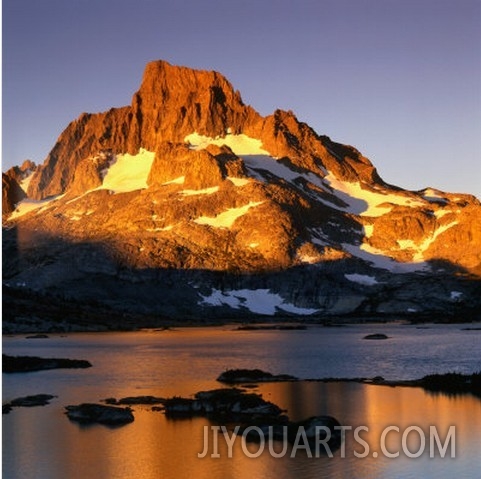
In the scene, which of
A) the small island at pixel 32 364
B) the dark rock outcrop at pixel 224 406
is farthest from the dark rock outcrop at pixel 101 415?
the small island at pixel 32 364

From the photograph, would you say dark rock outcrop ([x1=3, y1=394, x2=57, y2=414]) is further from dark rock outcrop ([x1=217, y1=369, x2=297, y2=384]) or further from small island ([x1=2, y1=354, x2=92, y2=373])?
small island ([x1=2, y1=354, x2=92, y2=373])

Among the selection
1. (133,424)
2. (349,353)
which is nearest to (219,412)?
(133,424)

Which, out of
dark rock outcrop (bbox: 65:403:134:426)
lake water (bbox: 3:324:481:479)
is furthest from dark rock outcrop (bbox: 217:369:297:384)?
dark rock outcrop (bbox: 65:403:134:426)

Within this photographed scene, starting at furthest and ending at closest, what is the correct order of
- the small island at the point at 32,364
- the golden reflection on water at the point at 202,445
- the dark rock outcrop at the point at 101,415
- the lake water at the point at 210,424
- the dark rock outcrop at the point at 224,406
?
the small island at the point at 32,364, the dark rock outcrop at the point at 224,406, the dark rock outcrop at the point at 101,415, the lake water at the point at 210,424, the golden reflection on water at the point at 202,445

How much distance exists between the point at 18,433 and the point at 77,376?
1495 inches

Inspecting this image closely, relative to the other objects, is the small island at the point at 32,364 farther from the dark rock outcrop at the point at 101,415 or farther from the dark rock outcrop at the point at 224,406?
the dark rock outcrop at the point at 101,415

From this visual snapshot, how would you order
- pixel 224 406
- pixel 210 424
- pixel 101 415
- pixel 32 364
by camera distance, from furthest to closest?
pixel 32 364, pixel 224 406, pixel 101 415, pixel 210 424

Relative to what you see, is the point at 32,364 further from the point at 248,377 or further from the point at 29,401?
the point at 29,401

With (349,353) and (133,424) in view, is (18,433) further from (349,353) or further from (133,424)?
(349,353)

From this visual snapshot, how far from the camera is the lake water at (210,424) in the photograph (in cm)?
4900

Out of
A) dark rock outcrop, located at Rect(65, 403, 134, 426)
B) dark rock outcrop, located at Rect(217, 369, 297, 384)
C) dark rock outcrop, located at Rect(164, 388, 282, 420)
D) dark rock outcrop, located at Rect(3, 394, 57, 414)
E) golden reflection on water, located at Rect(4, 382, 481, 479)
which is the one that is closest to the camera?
golden reflection on water, located at Rect(4, 382, 481, 479)

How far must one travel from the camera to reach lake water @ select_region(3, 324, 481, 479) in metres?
49.0

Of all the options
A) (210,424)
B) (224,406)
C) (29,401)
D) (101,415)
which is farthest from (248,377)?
(101,415)

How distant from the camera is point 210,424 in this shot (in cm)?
6225
